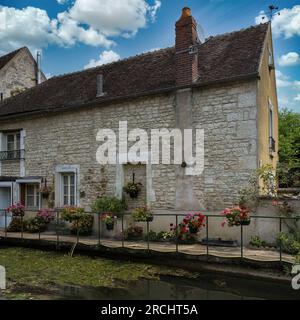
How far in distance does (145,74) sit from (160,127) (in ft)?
8.53

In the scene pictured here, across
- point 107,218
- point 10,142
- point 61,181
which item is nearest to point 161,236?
point 107,218

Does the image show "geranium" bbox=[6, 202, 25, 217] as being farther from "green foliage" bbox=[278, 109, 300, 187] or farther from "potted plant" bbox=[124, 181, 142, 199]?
"green foliage" bbox=[278, 109, 300, 187]

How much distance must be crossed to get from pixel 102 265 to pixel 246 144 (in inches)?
202

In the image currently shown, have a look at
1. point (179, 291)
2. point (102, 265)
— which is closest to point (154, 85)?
point (102, 265)

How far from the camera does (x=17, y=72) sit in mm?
18719

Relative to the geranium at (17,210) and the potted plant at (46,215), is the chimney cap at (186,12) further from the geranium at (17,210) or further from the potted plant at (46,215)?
the geranium at (17,210)

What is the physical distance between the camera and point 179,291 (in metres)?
6.89

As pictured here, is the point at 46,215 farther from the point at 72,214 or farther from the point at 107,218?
the point at 107,218

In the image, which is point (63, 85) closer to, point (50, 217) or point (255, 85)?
point (50, 217)

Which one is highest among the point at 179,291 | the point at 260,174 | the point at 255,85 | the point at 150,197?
the point at 255,85

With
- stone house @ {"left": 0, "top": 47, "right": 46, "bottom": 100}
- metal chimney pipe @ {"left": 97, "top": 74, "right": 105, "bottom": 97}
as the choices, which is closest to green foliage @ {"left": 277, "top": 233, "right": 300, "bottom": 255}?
metal chimney pipe @ {"left": 97, "top": 74, "right": 105, "bottom": 97}

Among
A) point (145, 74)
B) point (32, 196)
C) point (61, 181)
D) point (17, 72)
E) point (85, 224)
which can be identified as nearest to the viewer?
point (85, 224)

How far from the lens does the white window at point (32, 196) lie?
13330 millimetres

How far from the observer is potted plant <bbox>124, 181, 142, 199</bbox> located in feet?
34.9
